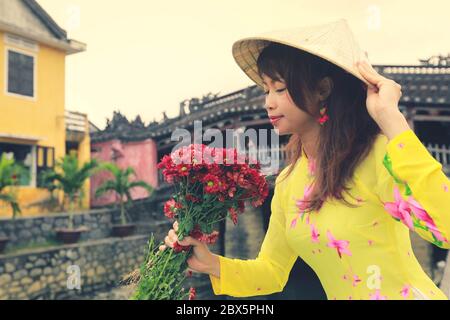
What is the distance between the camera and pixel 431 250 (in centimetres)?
1052

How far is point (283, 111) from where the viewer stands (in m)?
1.54

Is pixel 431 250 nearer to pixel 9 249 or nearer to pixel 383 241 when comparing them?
pixel 9 249

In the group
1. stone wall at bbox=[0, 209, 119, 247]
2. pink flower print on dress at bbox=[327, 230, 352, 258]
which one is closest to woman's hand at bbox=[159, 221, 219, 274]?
pink flower print on dress at bbox=[327, 230, 352, 258]

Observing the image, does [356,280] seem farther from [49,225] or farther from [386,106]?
[49,225]

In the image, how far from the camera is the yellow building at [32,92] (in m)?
12.0

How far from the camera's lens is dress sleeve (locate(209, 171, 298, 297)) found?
1.70 metres

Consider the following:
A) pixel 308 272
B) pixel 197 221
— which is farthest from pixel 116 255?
pixel 197 221

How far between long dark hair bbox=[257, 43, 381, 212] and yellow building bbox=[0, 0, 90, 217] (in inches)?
437

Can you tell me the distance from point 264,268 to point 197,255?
0.27m

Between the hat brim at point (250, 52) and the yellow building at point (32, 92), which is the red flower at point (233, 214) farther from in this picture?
the yellow building at point (32, 92)

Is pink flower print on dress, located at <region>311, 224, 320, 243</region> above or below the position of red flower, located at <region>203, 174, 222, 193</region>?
below

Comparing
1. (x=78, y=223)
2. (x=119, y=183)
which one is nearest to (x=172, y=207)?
(x=78, y=223)

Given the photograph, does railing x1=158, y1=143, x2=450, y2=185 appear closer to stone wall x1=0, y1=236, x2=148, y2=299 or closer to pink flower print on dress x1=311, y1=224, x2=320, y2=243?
pink flower print on dress x1=311, y1=224, x2=320, y2=243

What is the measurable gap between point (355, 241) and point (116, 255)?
38.5 feet
